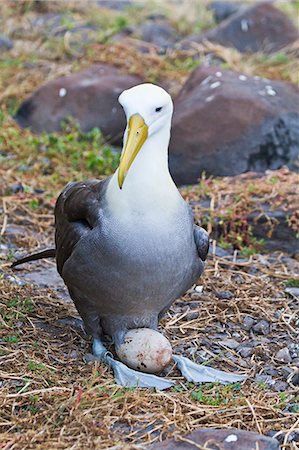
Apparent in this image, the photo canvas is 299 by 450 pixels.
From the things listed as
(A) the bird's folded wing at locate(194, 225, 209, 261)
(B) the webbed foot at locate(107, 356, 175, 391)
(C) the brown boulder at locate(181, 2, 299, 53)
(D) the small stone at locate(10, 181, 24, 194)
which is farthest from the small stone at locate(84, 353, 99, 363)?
(C) the brown boulder at locate(181, 2, 299, 53)

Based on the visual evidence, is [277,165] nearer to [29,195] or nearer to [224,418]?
[29,195]

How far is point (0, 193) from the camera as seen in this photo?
6320 mm

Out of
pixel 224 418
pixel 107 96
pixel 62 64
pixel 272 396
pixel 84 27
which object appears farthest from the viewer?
pixel 84 27

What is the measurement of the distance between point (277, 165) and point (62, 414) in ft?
12.6

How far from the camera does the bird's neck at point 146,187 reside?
3783 millimetres

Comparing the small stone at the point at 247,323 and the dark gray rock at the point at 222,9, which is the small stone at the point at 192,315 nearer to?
the small stone at the point at 247,323

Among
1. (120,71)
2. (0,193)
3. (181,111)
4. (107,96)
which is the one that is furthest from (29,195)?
(120,71)

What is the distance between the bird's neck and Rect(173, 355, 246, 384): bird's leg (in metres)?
0.71

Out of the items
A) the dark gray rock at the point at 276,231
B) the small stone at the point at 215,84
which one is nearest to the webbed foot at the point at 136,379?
the dark gray rock at the point at 276,231

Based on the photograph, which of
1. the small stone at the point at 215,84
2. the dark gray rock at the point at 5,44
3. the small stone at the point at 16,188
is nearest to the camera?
the small stone at the point at 16,188

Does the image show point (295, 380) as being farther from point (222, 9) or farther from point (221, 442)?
point (222, 9)

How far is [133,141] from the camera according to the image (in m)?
3.73

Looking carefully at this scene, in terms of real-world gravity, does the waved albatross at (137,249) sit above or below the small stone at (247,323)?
above

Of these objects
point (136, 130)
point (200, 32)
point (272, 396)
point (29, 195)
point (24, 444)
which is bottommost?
point (200, 32)
